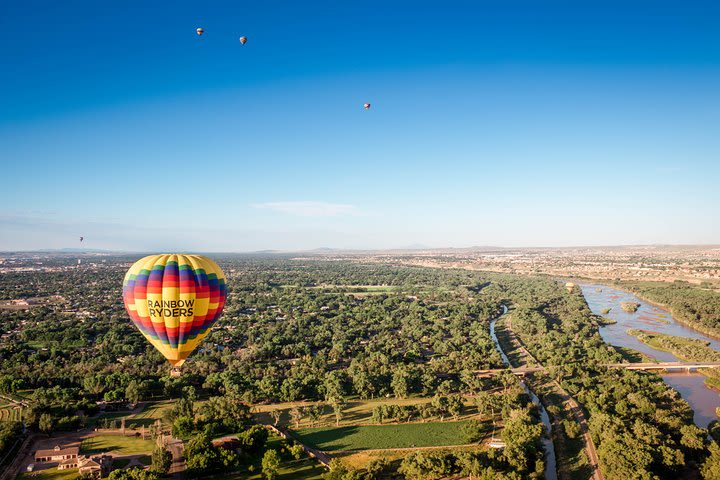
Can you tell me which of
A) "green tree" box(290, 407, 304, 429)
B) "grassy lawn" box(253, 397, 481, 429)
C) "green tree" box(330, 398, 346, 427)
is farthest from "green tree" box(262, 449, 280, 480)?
"green tree" box(330, 398, 346, 427)

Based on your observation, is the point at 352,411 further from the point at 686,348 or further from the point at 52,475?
the point at 686,348

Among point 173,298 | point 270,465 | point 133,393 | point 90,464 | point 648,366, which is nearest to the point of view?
point 173,298

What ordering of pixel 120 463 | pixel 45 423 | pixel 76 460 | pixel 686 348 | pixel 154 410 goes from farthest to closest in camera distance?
pixel 686 348, pixel 154 410, pixel 45 423, pixel 120 463, pixel 76 460

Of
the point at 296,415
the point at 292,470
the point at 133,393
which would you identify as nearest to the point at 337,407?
the point at 296,415

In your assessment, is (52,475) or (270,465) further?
(52,475)

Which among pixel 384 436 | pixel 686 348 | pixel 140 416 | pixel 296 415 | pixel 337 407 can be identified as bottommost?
pixel 384 436

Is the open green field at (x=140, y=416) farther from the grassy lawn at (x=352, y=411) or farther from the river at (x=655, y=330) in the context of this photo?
the river at (x=655, y=330)

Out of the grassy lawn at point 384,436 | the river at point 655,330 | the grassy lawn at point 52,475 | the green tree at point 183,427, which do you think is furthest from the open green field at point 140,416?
the river at point 655,330
